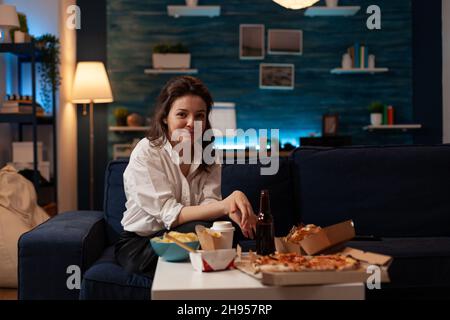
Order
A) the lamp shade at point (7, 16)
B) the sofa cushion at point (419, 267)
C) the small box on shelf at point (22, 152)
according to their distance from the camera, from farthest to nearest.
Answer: the small box on shelf at point (22, 152), the lamp shade at point (7, 16), the sofa cushion at point (419, 267)

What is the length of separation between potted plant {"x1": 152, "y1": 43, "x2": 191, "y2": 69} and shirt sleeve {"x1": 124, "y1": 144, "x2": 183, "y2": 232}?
151 inches

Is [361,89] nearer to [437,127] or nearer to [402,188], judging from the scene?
[437,127]

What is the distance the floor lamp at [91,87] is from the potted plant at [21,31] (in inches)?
34.0

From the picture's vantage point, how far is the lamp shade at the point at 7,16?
15.0 feet

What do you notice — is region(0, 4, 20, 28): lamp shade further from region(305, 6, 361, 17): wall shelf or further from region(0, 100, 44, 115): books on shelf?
region(305, 6, 361, 17): wall shelf

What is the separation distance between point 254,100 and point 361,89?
1.05m

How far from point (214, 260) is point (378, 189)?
155 centimetres

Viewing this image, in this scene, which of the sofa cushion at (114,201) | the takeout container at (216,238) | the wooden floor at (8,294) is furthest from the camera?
the wooden floor at (8,294)

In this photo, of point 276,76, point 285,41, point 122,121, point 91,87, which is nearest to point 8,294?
point 91,87

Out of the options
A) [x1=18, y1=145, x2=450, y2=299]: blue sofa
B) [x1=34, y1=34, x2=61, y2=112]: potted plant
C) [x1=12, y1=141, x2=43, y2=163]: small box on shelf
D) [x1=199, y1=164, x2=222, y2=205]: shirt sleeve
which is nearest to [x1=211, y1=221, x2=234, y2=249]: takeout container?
[x1=199, y1=164, x2=222, y2=205]: shirt sleeve

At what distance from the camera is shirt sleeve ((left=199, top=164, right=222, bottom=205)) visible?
2.40 meters

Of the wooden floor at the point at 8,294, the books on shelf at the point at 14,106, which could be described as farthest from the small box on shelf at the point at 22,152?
the wooden floor at the point at 8,294

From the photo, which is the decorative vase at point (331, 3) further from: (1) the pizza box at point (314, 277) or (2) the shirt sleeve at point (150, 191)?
(1) the pizza box at point (314, 277)

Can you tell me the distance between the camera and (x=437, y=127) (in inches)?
246
